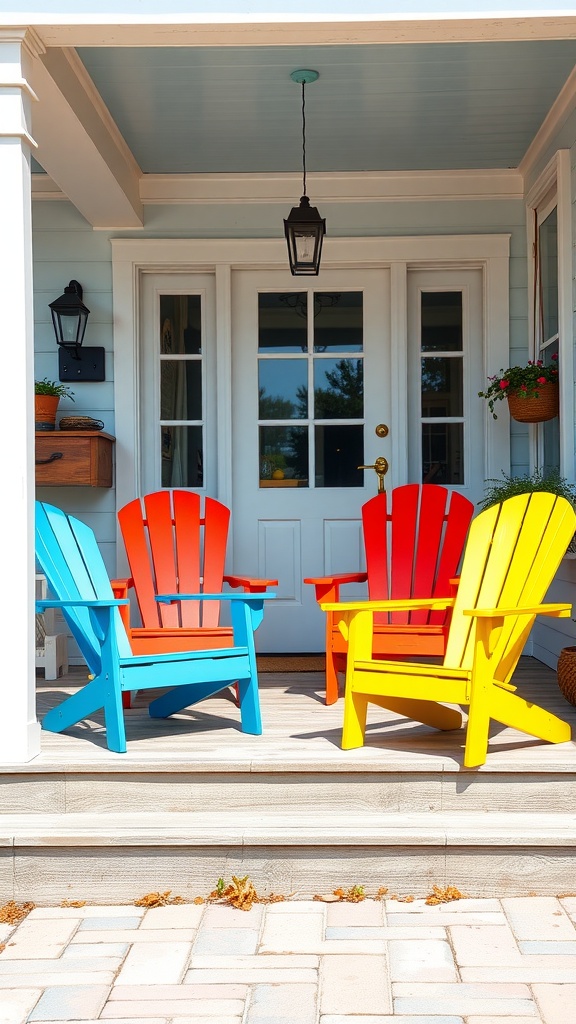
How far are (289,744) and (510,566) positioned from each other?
3.09 feet

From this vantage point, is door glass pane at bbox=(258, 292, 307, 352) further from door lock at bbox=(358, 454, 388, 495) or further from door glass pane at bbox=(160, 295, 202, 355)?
door lock at bbox=(358, 454, 388, 495)

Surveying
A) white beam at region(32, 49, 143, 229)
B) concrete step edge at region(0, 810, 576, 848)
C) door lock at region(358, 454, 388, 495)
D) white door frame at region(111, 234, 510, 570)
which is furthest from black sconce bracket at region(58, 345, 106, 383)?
concrete step edge at region(0, 810, 576, 848)

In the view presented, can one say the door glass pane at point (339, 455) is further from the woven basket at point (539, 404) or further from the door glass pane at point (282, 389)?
the woven basket at point (539, 404)

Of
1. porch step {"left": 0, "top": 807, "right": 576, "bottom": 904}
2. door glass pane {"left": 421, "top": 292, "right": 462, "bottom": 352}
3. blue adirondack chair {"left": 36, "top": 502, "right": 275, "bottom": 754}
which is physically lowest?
porch step {"left": 0, "top": 807, "right": 576, "bottom": 904}

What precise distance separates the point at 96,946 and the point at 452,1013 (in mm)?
859

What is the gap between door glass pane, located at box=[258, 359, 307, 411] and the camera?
510 centimetres

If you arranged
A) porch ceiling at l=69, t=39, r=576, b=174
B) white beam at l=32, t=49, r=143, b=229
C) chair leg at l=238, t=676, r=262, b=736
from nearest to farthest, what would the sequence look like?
1. chair leg at l=238, t=676, r=262, b=736
2. white beam at l=32, t=49, r=143, b=229
3. porch ceiling at l=69, t=39, r=576, b=174

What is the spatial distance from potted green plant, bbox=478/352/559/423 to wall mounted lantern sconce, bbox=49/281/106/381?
1.97 m

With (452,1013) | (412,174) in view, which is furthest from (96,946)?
(412,174)

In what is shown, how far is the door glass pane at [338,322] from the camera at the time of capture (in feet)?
16.7

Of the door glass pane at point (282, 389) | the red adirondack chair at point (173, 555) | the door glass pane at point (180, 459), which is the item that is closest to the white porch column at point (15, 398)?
→ the red adirondack chair at point (173, 555)

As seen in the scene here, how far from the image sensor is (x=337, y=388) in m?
5.09

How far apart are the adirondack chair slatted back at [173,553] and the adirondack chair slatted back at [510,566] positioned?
1.35 meters

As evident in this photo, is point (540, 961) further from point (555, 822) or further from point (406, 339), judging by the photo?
point (406, 339)
